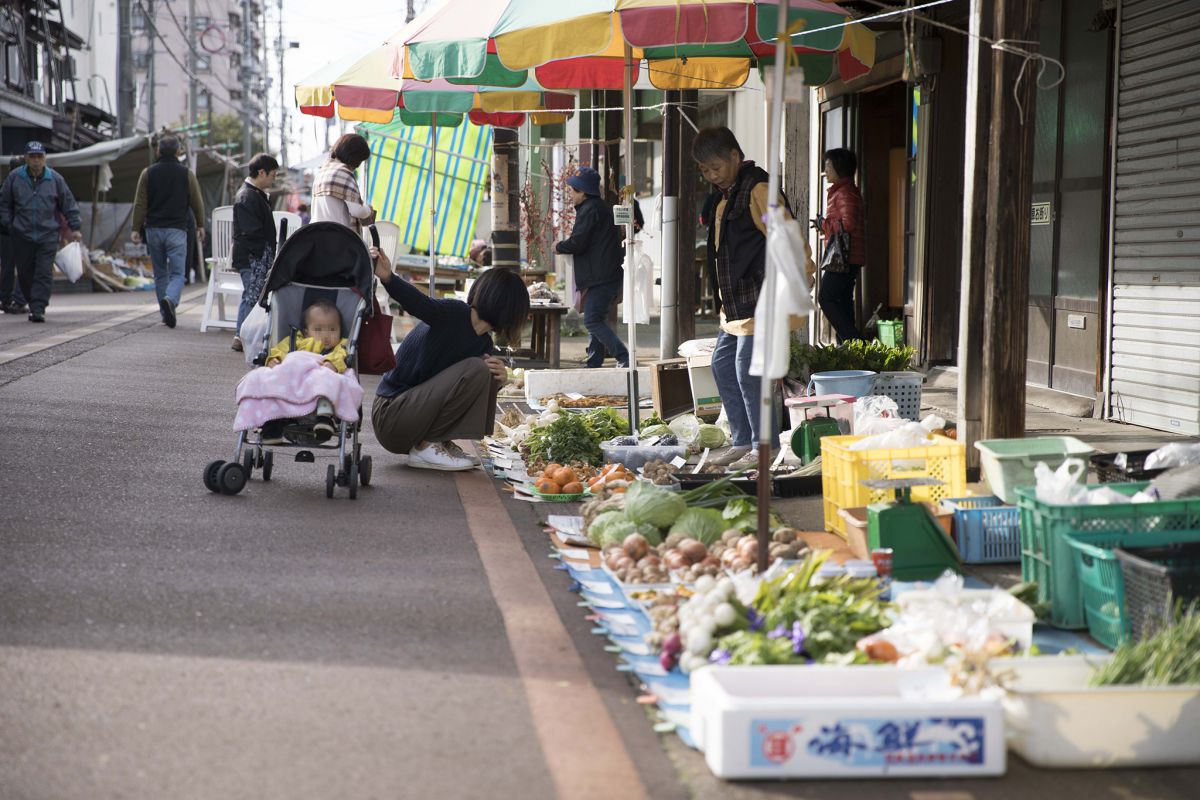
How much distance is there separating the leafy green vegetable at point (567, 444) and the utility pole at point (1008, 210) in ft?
7.77

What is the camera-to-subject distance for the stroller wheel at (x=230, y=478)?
671 centimetres

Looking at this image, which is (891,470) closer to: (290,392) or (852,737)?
(852,737)

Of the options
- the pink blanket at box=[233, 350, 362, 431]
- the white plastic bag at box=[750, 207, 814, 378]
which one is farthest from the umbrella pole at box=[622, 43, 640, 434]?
the white plastic bag at box=[750, 207, 814, 378]

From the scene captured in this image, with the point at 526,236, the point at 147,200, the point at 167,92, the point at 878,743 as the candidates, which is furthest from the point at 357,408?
the point at 167,92

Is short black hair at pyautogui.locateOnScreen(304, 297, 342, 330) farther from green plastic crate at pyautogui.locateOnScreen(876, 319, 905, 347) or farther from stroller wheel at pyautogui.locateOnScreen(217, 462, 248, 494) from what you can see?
green plastic crate at pyautogui.locateOnScreen(876, 319, 905, 347)

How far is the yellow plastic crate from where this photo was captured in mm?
5770

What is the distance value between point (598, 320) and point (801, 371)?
4108 millimetres

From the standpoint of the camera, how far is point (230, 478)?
6.73 metres

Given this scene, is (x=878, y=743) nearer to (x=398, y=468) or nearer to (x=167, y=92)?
(x=398, y=468)

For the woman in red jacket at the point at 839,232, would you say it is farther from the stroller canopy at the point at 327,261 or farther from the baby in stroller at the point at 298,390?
the baby in stroller at the point at 298,390

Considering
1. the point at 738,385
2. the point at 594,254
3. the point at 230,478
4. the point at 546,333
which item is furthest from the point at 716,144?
the point at 546,333

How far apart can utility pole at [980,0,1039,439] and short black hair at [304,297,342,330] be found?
11.3 feet

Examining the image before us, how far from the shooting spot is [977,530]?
5473 millimetres

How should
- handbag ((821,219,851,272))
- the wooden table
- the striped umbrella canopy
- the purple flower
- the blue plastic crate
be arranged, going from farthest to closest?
1. the wooden table
2. handbag ((821,219,851,272))
3. the striped umbrella canopy
4. the blue plastic crate
5. the purple flower
